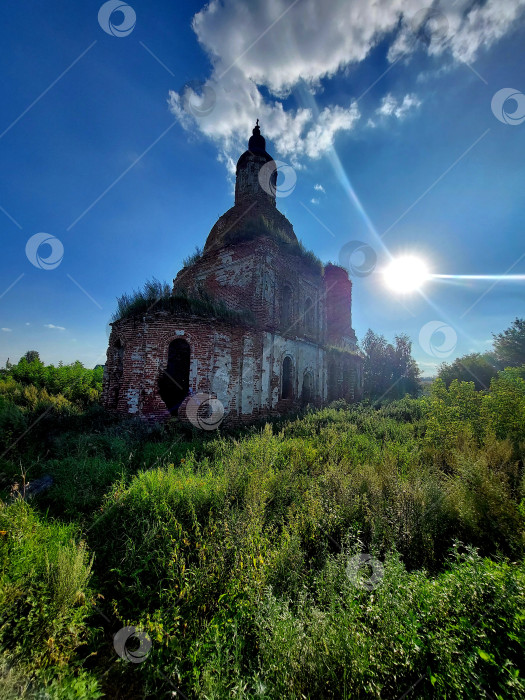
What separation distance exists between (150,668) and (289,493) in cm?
291

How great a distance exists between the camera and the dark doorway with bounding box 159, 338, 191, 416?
11.1 meters

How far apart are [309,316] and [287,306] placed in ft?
8.07

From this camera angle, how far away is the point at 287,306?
16719 millimetres

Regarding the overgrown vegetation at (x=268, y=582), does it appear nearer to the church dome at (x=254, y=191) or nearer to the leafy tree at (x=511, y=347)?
the church dome at (x=254, y=191)

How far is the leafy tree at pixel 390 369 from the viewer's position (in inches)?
1198

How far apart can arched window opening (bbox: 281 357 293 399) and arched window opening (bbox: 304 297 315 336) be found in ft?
11.1

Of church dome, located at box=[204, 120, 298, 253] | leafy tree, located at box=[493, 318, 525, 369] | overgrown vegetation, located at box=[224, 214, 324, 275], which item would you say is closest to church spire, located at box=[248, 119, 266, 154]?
church dome, located at box=[204, 120, 298, 253]

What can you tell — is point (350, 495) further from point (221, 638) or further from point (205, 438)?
point (205, 438)

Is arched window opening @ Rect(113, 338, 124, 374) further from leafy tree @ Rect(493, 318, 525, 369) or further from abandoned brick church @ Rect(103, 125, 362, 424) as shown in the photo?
leafy tree @ Rect(493, 318, 525, 369)

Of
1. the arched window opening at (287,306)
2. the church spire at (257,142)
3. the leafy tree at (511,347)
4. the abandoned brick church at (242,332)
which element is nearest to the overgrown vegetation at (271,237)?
the abandoned brick church at (242,332)

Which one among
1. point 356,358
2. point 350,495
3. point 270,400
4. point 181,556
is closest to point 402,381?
point 356,358

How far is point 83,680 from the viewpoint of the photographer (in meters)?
2.26

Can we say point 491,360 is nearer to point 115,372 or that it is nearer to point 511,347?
point 511,347

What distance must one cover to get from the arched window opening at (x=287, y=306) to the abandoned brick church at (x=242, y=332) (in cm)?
6
